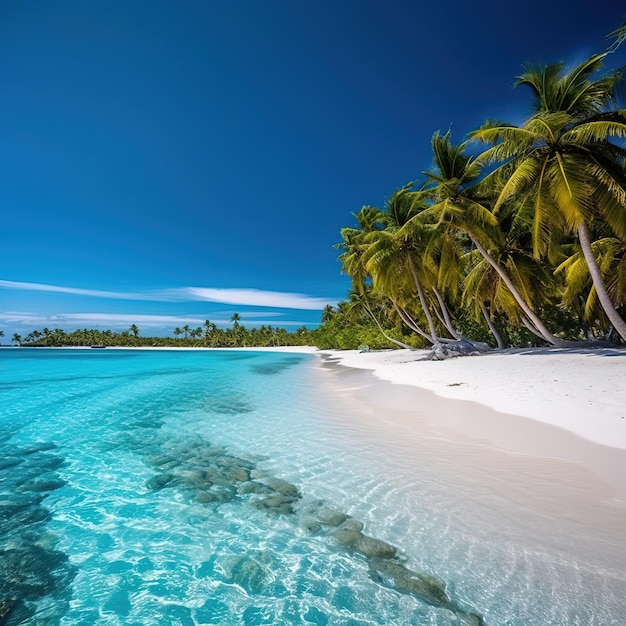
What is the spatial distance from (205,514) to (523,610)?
9.73ft

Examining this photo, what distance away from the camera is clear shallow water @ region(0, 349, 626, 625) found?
2.30 metres

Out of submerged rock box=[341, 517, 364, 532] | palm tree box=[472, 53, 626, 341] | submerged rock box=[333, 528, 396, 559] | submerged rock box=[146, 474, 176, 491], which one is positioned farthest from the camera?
palm tree box=[472, 53, 626, 341]

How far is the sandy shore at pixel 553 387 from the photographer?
568cm

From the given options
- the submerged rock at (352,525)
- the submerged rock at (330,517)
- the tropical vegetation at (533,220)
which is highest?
the tropical vegetation at (533,220)

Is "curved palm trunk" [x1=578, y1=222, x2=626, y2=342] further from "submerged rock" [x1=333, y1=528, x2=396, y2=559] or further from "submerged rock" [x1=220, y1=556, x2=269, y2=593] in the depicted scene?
"submerged rock" [x1=220, y1=556, x2=269, y2=593]

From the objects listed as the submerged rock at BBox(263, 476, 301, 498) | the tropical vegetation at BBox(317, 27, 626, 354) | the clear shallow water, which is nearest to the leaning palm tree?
the tropical vegetation at BBox(317, 27, 626, 354)

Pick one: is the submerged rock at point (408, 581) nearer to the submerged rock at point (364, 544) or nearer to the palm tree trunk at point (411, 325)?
the submerged rock at point (364, 544)

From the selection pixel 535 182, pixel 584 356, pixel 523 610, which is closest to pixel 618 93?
pixel 535 182

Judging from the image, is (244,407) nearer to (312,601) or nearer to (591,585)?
(312,601)

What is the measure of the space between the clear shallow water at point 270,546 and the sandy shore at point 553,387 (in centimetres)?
291

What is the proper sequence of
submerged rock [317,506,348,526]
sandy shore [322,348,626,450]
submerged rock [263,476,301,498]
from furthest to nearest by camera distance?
sandy shore [322,348,626,450], submerged rock [263,476,301,498], submerged rock [317,506,348,526]

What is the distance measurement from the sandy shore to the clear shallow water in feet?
9.55

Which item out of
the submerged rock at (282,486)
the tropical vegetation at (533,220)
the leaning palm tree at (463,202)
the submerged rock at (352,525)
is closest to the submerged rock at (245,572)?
the submerged rock at (352,525)

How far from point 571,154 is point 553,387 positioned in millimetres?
8722
